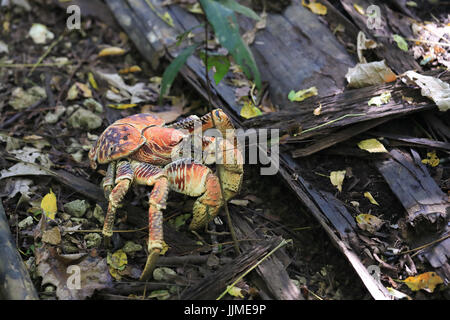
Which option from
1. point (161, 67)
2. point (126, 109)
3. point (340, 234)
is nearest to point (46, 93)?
point (126, 109)

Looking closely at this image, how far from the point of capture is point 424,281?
2.58m

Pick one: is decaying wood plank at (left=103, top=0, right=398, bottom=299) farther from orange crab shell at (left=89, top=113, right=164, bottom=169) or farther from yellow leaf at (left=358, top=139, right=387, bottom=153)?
orange crab shell at (left=89, top=113, right=164, bottom=169)

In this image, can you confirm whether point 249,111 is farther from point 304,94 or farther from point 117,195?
point 117,195

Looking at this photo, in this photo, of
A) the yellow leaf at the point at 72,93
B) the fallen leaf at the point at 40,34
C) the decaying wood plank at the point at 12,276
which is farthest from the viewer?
the fallen leaf at the point at 40,34

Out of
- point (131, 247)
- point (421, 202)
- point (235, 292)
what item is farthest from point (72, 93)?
point (421, 202)

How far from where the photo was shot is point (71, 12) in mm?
4844

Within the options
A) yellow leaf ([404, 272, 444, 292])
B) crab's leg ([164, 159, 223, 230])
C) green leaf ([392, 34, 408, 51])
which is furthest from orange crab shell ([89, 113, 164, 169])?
green leaf ([392, 34, 408, 51])

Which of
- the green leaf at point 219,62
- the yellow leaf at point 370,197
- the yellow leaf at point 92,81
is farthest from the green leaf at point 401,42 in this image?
the yellow leaf at point 92,81

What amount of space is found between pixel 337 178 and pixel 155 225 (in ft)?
4.78

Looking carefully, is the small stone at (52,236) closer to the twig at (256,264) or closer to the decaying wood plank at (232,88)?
the twig at (256,264)

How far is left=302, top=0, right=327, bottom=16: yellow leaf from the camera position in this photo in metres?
4.14

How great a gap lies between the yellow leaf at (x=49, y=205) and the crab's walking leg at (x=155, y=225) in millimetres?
871

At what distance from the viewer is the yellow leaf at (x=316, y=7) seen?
4141 mm

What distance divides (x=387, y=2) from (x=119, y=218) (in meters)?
3.38
